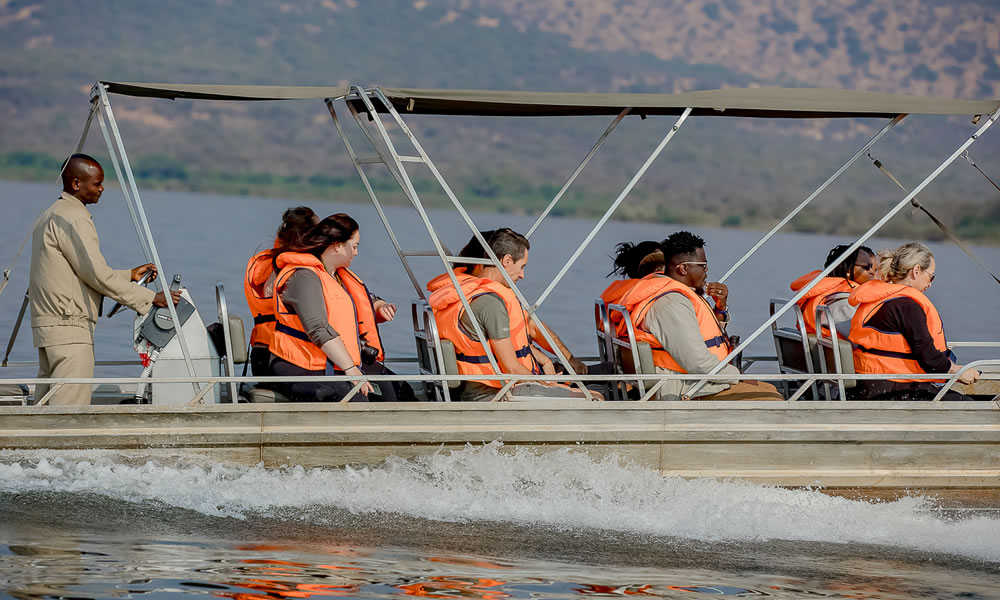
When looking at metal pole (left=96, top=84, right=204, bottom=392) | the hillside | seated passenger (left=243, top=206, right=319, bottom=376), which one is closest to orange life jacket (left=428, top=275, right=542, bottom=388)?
seated passenger (left=243, top=206, right=319, bottom=376)

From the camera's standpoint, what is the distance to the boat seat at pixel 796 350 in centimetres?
764

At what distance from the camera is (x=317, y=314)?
7.05m

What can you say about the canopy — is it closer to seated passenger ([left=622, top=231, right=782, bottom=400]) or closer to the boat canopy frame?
the boat canopy frame

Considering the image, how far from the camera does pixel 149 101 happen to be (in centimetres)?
10331

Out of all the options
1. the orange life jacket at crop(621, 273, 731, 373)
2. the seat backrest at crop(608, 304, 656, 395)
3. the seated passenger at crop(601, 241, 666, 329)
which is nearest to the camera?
the seat backrest at crop(608, 304, 656, 395)

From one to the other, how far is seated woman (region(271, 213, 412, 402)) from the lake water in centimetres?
55

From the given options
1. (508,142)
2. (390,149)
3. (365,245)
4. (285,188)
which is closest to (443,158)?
(508,142)

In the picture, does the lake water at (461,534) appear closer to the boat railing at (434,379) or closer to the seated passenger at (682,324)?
the boat railing at (434,379)

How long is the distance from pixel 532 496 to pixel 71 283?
109 inches

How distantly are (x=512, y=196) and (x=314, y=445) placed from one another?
8933 centimetres

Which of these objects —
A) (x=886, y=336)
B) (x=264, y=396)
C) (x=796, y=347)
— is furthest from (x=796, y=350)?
(x=264, y=396)

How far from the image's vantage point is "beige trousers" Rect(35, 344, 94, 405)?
711 cm

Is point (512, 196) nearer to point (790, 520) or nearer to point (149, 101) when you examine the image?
point (149, 101)

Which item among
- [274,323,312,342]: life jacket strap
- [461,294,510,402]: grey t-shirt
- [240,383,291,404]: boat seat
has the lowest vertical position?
[240,383,291,404]: boat seat
